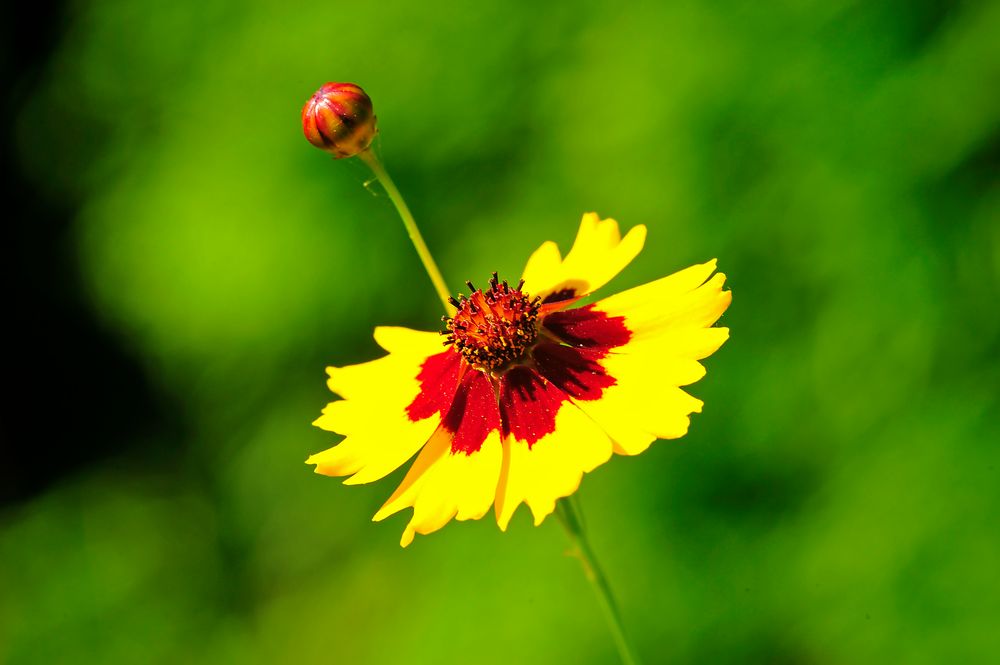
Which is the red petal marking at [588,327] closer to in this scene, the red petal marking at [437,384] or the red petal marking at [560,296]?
the red petal marking at [560,296]

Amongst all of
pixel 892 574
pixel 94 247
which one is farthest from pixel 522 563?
pixel 94 247

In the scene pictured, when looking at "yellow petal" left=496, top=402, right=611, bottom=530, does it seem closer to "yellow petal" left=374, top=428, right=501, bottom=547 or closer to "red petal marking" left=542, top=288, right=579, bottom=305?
"yellow petal" left=374, top=428, right=501, bottom=547

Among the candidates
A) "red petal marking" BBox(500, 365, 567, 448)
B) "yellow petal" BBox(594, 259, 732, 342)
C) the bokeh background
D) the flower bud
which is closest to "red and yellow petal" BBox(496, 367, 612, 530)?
"red petal marking" BBox(500, 365, 567, 448)

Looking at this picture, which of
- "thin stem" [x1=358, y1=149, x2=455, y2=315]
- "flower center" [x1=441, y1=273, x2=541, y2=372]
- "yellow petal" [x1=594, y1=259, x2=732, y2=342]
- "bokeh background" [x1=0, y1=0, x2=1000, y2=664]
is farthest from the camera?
"bokeh background" [x1=0, y1=0, x2=1000, y2=664]

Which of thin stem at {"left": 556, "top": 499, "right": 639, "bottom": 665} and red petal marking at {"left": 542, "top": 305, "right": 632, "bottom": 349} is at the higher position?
red petal marking at {"left": 542, "top": 305, "right": 632, "bottom": 349}

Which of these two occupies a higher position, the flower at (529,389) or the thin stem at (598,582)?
the flower at (529,389)

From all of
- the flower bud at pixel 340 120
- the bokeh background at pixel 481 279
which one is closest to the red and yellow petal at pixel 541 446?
the flower bud at pixel 340 120

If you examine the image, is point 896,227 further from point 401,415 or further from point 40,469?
point 40,469
